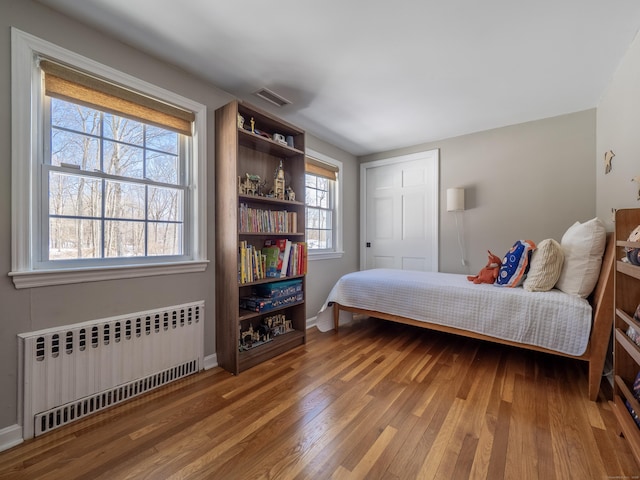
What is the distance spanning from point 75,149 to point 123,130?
31cm

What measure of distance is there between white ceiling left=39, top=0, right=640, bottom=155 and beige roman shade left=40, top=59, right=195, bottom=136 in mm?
316

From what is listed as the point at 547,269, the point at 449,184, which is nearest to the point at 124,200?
the point at 547,269

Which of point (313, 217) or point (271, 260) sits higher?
point (313, 217)

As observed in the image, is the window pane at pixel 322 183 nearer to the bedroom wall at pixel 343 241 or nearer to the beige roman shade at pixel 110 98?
the bedroom wall at pixel 343 241

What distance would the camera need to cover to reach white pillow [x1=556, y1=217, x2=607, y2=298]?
75.4 inches

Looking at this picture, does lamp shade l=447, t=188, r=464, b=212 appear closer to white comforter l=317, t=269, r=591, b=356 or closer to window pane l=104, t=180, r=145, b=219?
white comforter l=317, t=269, r=591, b=356

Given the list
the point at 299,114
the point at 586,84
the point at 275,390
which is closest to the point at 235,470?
the point at 275,390

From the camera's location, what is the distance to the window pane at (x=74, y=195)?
156cm

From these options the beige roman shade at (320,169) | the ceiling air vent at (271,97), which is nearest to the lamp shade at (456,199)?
the beige roman shade at (320,169)

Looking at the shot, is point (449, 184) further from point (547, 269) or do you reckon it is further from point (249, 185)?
point (249, 185)

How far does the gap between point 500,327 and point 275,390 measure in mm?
1756

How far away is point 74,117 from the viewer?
1620 millimetres

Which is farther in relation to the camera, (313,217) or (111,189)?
(313,217)

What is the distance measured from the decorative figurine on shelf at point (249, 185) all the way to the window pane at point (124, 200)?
27.3 inches
